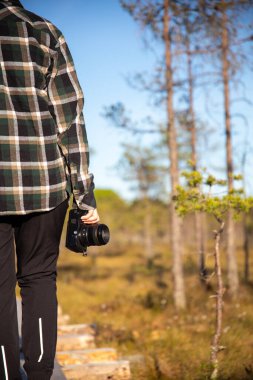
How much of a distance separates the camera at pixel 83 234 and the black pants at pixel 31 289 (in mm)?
92

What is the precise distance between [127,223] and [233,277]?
20.0 meters

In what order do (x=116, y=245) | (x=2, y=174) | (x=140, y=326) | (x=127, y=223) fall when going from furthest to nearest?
1. (x=116, y=245)
2. (x=127, y=223)
3. (x=140, y=326)
4. (x=2, y=174)

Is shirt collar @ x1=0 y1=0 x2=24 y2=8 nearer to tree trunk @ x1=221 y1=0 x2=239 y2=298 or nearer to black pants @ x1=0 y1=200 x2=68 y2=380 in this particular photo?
black pants @ x1=0 y1=200 x2=68 y2=380

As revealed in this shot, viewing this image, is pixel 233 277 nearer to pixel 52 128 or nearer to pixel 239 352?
pixel 239 352

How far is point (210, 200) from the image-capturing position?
444 cm

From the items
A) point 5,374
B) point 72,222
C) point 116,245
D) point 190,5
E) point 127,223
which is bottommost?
point 116,245

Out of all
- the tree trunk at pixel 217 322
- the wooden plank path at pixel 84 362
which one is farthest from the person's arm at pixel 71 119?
the tree trunk at pixel 217 322

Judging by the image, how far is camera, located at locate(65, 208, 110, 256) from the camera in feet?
7.38

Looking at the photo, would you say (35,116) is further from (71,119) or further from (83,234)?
(83,234)

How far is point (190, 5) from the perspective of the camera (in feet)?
31.8

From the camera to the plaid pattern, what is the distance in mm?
125

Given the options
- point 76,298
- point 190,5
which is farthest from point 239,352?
point 76,298

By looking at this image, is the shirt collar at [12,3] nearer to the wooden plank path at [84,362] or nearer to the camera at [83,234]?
the camera at [83,234]

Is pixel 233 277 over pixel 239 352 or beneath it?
beneath
